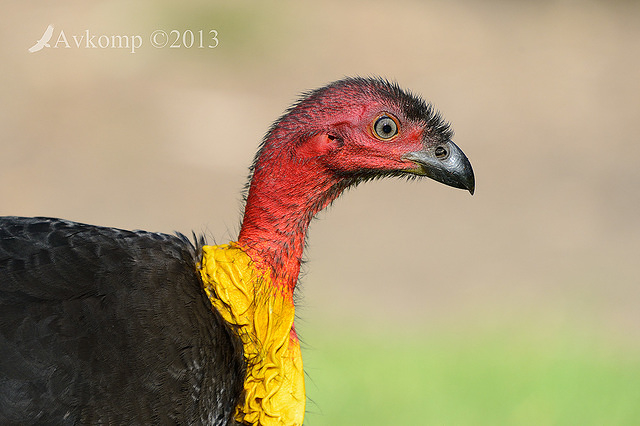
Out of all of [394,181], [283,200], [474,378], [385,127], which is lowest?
[474,378]

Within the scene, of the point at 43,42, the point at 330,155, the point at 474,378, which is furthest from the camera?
the point at 43,42

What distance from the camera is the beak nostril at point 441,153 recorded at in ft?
10.4

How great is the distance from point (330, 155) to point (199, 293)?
2.25 feet

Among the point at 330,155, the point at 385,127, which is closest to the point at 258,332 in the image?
the point at 330,155

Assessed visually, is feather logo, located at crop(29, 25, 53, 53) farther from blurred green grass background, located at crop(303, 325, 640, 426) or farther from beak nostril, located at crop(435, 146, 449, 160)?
beak nostril, located at crop(435, 146, 449, 160)

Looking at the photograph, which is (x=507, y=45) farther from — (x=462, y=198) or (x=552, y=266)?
(x=552, y=266)

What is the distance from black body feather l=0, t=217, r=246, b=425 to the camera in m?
2.67

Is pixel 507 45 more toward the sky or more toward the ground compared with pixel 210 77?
more toward the sky

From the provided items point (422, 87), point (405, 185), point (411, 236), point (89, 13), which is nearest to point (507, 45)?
point (422, 87)

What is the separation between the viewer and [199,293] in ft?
9.77

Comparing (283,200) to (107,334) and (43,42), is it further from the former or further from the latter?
(43,42)

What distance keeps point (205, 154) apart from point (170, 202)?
4.20ft

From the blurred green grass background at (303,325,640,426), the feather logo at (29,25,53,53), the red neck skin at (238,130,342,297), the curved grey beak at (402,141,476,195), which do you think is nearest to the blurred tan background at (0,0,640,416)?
the feather logo at (29,25,53,53)

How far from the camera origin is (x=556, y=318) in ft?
24.0
